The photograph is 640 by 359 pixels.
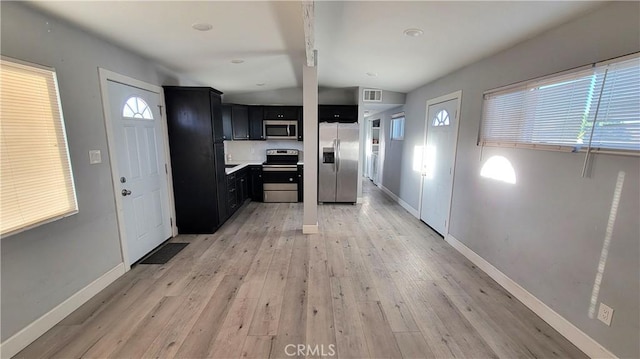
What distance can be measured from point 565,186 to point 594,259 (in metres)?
0.55

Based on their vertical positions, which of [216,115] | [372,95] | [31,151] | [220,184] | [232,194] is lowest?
[232,194]

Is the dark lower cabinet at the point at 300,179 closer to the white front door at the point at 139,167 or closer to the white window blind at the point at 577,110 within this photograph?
the white front door at the point at 139,167

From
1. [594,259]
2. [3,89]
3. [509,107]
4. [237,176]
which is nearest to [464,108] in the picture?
[509,107]

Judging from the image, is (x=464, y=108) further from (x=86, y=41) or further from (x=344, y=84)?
(x=86, y=41)

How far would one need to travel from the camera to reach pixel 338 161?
18.5ft

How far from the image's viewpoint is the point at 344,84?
18.0 ft

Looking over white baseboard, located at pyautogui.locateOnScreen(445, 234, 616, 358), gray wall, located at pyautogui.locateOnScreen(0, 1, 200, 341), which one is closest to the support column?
gray wall, located at pyautogui.locateOnScreen(0, 1, 200, 341)

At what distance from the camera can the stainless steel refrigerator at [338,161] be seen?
18.1 ft

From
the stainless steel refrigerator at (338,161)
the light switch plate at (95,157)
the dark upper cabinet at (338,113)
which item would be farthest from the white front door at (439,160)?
the light switch plate at (95,157)

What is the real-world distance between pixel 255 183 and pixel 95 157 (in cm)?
353

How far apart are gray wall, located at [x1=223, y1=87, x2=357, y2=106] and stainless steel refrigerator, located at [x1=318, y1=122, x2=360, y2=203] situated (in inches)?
39.4

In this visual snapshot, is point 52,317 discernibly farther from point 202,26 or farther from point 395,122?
point 395,122

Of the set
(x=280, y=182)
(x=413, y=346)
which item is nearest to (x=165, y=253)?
(x=280, y=182)

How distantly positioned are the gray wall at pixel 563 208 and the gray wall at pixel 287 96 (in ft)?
10.6
